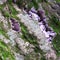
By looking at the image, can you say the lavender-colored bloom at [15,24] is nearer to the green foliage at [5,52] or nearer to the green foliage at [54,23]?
the green foliage at [5,52]

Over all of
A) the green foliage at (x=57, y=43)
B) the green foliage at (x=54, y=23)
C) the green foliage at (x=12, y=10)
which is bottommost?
the green foliage at (x=57, y=43)

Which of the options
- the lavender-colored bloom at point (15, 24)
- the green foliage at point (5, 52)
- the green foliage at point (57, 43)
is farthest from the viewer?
the green foliage at point (57, 43)

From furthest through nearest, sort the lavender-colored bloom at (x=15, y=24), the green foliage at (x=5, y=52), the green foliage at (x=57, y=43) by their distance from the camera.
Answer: the green foliage at (x=57, y=43)
the lavender-colored bloom at (x=15, y=24)
the green foliage at (x=5, y=52)

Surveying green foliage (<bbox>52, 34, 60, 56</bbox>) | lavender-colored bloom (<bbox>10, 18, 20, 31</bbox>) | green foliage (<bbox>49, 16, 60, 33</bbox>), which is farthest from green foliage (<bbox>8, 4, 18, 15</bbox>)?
green foliage (<bbox>52, 34, 60, 56</bbox>)

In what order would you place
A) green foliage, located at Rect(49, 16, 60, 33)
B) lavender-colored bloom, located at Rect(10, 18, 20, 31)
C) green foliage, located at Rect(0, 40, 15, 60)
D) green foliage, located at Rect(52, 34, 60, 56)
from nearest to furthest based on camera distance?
1. green foliage, located at Rect(0, 40, 15, 60)
2. lavender-colored bloom, located at Rect(10, 18, 20, 31)
3. green foliage, located at Rect(52, 34, 60, 56)
4. green foliage, located at Rect(49, 16, 60, 33)

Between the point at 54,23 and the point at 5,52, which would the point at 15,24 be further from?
the point at 54,23

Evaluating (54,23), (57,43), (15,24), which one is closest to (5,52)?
(15,24)

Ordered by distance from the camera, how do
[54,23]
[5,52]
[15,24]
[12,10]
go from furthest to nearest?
[54,23], [12,10], [15,24], [5,52]

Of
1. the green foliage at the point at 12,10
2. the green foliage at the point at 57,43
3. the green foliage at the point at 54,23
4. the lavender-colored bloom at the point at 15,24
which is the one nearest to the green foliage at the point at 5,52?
the lavender-colored bloom at the point at 15,24

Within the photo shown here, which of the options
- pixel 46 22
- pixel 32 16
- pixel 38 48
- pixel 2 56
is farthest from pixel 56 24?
pixel 2 56

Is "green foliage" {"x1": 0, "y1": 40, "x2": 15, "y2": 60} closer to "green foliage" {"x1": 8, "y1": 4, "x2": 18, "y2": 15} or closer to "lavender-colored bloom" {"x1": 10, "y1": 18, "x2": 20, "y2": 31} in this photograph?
"lavender-colored bloom" {"x1": 10, "y1": 18, "x2": 20, "y2": 31}

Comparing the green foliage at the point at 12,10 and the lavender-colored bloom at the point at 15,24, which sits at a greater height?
the green foliage at the point at 12,10
